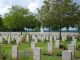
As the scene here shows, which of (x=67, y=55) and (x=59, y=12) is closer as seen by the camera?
(x=67, y=55)

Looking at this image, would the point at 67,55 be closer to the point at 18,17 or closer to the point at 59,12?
the point at 59,12

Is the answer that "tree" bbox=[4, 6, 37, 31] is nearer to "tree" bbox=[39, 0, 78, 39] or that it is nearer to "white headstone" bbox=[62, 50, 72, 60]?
"tree" bbox=[39, 0, 78, 39]

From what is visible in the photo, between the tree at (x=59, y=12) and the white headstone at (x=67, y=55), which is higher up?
the tree at (x=59, y=12)

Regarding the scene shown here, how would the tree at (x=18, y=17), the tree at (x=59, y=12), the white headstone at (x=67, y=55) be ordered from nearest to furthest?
the white headstone at (x=67, y=55)
the tree at (x=59, y=12)
the tree at (x=18, y=17)

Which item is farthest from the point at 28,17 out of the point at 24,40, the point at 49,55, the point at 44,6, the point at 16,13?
the point at 49,55

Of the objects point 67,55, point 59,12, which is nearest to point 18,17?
point 59,12

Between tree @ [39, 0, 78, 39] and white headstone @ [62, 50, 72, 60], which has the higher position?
tree @ [39, 0, 78, 39]

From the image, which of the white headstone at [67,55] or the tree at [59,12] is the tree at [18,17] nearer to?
the tree at [59,12]

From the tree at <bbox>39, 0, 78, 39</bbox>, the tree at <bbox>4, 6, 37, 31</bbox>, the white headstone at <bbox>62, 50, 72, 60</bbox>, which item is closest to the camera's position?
the white headstone at <bbox>62, 50, 72, 60</bbox>

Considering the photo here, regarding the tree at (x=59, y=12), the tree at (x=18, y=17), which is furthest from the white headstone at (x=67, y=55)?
the tree at (x=18, y=17)

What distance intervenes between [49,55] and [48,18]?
2324 cm

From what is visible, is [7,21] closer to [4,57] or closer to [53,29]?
[53,29]

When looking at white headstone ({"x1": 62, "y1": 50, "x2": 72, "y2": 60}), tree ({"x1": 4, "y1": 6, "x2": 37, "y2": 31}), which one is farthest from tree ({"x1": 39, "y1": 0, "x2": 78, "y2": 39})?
white headstone ({"x1": 62, "y1": 50, "x2": 72, "y2": 60})

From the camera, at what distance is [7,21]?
52.9 metres
